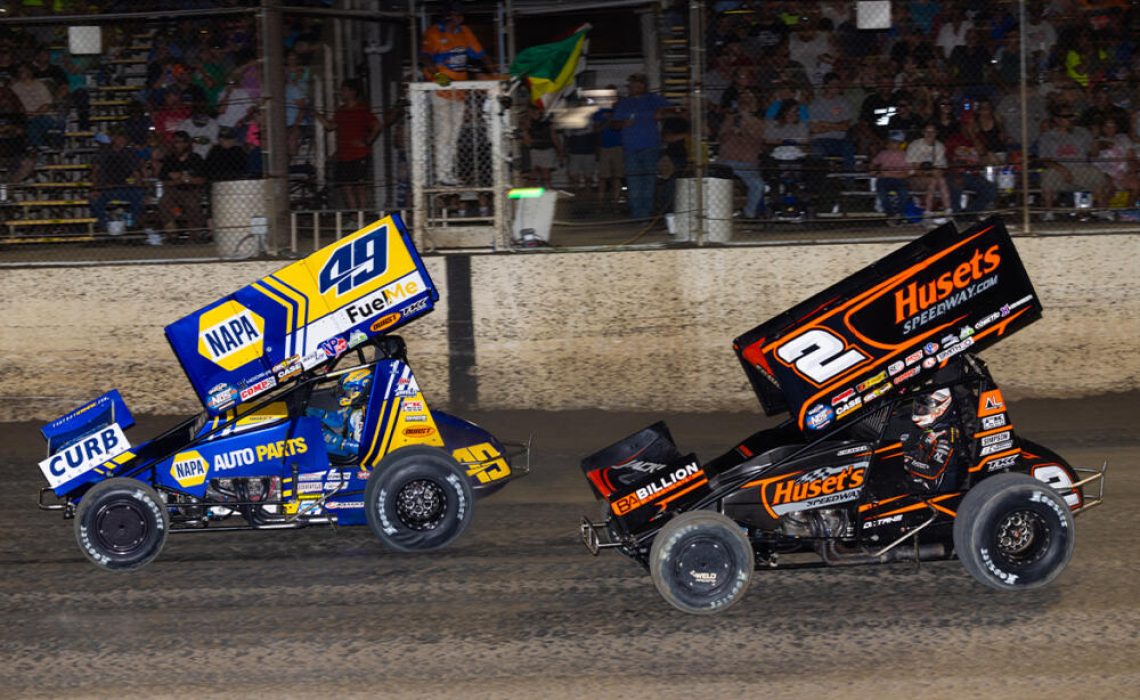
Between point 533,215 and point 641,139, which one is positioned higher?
point 641,139

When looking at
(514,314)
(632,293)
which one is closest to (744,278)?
(632,293)

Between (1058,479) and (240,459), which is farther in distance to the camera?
(240,459)

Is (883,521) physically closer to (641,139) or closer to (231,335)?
(231,335)

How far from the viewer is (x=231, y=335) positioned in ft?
24.5

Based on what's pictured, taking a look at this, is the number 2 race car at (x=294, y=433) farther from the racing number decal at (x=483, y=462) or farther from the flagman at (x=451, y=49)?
the flagman at (x=451, y=49)

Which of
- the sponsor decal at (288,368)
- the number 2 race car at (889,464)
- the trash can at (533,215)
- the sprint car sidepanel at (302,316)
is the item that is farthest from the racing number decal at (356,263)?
the trash can at (533,215)

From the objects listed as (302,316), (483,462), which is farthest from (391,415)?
(302,316)

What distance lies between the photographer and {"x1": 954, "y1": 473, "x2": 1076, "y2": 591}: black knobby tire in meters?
6.21

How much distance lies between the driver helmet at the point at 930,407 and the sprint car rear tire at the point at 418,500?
256cm

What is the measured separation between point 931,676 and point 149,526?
4301 millimetres

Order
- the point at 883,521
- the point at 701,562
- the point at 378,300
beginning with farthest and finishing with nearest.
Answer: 1. the point at 378,300
2. the point at 883,521
3. the point at 701,562

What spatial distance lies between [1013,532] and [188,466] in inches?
178

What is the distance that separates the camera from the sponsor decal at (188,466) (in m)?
7.44

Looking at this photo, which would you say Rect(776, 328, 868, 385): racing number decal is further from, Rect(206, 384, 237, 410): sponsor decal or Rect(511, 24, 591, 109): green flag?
Rect(511, 24, 591, 109): green flag
